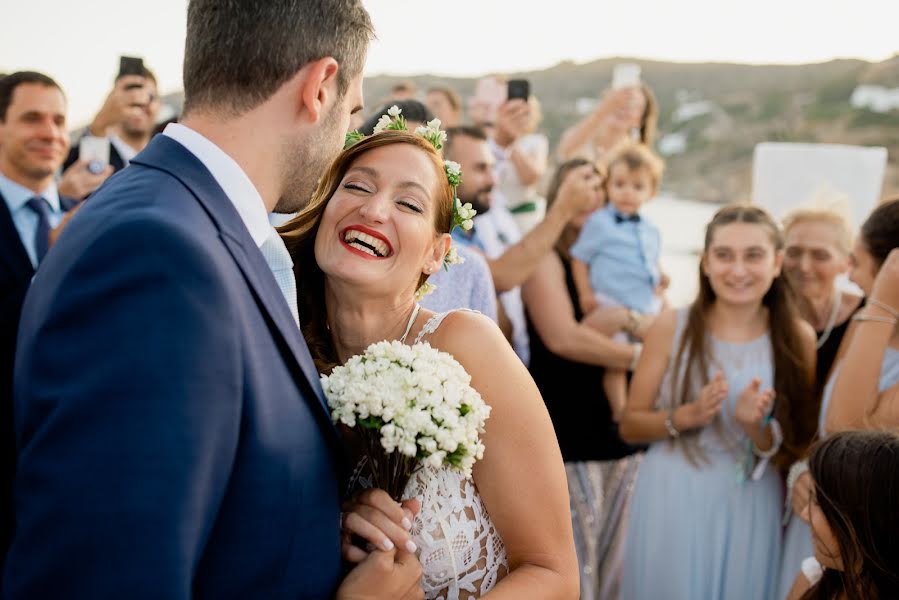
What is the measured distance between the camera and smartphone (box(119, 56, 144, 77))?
18.9 ft

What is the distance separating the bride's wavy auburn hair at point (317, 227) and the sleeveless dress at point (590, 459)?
2450mm

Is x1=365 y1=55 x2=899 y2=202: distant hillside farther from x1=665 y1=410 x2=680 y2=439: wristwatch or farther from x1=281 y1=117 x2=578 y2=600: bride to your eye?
x1=281 y1=117 x2=578 y2=600: bride

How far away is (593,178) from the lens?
5.07m

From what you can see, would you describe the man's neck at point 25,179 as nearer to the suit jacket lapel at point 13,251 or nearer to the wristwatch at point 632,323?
the suit jacket lapel at point 13,251

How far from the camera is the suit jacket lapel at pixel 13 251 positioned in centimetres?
352

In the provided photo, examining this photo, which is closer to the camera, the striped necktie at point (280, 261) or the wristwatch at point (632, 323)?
the striped necktie at point (280, 261)

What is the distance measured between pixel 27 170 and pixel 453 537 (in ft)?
10.6

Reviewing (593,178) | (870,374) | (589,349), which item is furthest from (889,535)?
(593,178)

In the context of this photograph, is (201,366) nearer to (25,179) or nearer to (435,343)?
(435,343)

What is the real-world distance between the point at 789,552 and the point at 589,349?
149 centimetres

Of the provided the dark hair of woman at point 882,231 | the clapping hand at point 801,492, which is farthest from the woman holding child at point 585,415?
the dark hair of woman at point 882,231

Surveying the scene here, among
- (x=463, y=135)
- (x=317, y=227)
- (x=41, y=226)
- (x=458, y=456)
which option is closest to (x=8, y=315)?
(x=41, y=226)

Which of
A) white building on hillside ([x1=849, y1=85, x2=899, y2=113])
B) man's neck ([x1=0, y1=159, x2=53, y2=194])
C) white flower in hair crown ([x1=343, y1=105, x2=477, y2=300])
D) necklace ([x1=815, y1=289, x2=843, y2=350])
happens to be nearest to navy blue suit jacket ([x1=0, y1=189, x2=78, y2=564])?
man's neck ([x1=0, y1=159, x2=53, y2=194])

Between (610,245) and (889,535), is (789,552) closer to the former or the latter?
(889,535)
